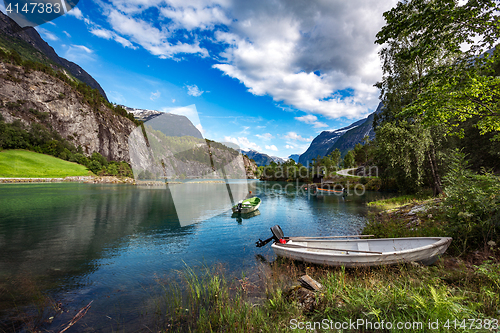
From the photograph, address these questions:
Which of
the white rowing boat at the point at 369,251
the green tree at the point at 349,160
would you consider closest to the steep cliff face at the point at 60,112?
the white rowing boat at the point at 369,251

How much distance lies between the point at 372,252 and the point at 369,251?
36 cm

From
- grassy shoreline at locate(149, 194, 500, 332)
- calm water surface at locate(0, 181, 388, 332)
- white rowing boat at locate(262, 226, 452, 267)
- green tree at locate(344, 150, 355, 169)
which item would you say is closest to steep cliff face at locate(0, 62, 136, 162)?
calm water surface at locate(0, 181, 388, 332)

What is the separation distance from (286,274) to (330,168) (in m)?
105

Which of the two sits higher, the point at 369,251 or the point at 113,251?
the point at 369,251

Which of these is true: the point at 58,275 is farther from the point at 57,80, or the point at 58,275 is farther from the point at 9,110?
the point at 57,80

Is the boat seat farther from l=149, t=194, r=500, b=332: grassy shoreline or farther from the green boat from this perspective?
the green boat

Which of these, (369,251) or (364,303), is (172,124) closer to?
(369,251)

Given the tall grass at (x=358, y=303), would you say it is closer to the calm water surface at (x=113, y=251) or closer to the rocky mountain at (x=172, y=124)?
the calm water surface at (x=113, y=251)

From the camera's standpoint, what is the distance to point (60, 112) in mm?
108500

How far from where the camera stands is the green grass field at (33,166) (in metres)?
67.0

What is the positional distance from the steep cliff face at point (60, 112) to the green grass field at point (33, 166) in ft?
88.6

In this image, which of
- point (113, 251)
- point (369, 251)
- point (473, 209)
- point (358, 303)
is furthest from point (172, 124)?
point (473, 209)

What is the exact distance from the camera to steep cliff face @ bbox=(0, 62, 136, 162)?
303ft

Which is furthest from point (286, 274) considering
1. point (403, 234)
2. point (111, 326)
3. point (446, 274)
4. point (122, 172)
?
point (122, 172)
